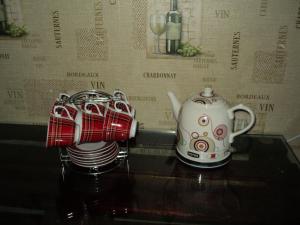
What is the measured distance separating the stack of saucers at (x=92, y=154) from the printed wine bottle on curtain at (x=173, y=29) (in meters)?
0.35

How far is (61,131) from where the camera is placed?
27.6 inches

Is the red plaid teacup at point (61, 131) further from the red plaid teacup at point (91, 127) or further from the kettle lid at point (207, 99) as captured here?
the kettle lid at point (207, 99)

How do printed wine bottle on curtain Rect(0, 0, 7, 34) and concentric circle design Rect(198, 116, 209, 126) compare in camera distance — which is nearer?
concentric circle design Rect(198, 116, 209, 126)

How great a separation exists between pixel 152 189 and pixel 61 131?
0.26m

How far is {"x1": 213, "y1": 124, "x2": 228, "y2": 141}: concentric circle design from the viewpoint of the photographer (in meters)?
0.77

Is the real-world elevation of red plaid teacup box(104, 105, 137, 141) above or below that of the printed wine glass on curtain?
below

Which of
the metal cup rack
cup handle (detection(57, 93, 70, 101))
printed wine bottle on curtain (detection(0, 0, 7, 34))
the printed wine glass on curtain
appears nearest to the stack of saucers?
the metal cup rack

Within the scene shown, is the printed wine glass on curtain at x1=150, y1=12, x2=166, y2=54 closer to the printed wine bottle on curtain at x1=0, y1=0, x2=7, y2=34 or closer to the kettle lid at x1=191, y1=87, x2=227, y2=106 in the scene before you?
the kettle lid at x1=191, y1=87, x2=227, y2=106

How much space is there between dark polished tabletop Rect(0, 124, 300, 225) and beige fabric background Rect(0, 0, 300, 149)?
160 millimetres

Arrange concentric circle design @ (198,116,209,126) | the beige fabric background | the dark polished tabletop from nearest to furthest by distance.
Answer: the dark polished tabletop → concentric circle design @ (198,116,209,126) → the beige fabric background

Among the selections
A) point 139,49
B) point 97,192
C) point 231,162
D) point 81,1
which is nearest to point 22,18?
point 81,1

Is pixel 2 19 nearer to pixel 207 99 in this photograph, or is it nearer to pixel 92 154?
pixel 92 154

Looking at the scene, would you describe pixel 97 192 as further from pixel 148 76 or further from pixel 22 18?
pixel 22 18

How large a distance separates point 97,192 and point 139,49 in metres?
0.45
